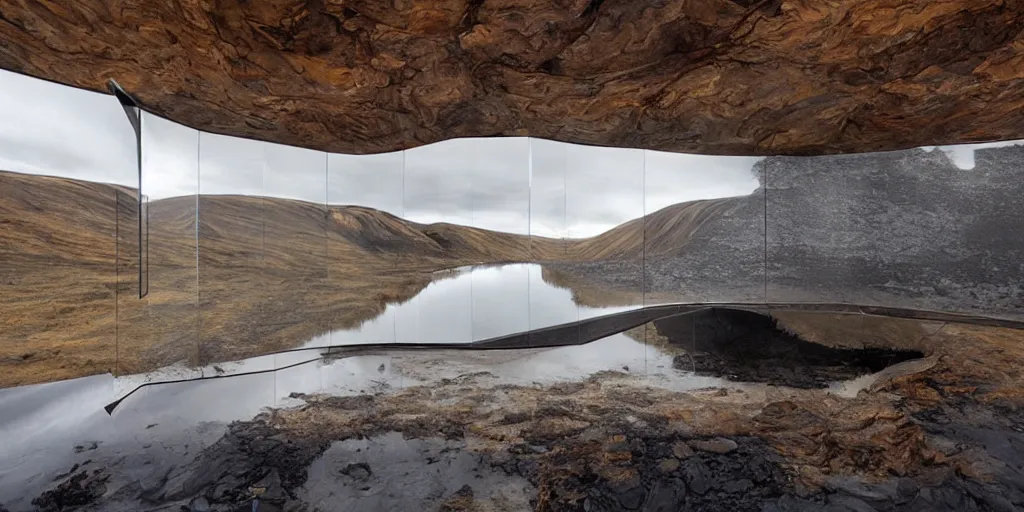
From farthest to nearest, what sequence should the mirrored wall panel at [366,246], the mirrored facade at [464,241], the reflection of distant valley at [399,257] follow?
1. the mirrored wall panel at [366,246]
2. the mirrored facade at [464,241]
3. the reflection of distant valley at [399,257]

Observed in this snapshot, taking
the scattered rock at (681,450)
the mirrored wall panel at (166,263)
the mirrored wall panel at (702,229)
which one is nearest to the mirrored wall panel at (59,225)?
the mirrored wall panel at (166,263)

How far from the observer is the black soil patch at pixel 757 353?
16.7 ft

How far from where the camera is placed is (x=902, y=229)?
23.4 feet

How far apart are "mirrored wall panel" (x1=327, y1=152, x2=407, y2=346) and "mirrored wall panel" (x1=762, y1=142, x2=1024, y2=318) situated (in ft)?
22.0

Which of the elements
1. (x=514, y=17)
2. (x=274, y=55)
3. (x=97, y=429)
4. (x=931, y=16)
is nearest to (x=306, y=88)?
(x=274, y=55)

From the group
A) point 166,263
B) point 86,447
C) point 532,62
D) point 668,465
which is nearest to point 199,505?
point 86,447

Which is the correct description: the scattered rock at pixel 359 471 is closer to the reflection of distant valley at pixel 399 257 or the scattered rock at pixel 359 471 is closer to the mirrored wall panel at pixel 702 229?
the reflection of distant valley at pixel 399 257

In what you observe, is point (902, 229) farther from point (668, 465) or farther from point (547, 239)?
point (668, 465)

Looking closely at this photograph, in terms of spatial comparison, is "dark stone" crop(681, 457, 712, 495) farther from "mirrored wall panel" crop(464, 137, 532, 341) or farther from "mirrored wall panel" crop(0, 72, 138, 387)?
"mirrored wall panel" crop(0, 72, 138, 387)

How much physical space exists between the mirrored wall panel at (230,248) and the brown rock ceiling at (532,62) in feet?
1.29

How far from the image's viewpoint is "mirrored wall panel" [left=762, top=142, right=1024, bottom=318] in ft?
21.8

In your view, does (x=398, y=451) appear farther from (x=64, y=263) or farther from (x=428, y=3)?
(x=64, y=263)

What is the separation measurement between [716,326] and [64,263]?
28.7 ft

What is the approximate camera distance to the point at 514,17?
11.5 ft
